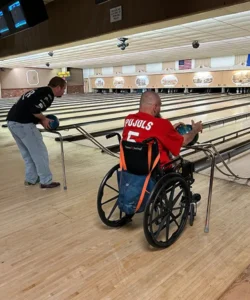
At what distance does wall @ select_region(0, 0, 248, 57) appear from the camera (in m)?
3.11

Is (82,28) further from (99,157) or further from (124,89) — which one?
(124,89)

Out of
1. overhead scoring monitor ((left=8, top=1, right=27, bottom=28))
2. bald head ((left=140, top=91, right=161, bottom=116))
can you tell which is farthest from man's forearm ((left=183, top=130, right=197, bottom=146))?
overhead scoring monitor ((left=8, top=1, right=27, bottom=28))

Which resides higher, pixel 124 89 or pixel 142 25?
pixel 142 25

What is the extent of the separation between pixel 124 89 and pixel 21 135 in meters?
16.4

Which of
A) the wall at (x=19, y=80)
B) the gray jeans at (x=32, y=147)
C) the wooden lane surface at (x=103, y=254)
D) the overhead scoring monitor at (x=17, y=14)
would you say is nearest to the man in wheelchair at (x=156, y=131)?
the wooden lane surface at (x=103, y=254)

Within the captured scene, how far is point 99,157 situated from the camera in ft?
13.6

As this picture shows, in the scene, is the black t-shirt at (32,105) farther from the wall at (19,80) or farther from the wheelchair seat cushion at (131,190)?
the wall at (19,80)

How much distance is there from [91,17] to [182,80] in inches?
457

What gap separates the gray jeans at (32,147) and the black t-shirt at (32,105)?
6 cm

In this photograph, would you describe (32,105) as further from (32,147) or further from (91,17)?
(91,17)

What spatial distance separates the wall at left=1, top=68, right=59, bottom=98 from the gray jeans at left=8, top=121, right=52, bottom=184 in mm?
15822

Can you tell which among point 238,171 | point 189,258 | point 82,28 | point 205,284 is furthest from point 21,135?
point 238,171

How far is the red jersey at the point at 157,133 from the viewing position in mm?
1812

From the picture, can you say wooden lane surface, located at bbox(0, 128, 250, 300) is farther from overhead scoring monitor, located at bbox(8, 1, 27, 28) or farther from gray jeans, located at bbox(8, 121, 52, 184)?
overhead scoring monitor, located at bbox(8, 1, 27, 28)
